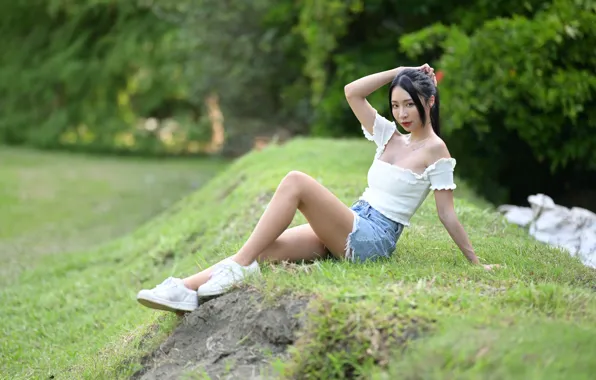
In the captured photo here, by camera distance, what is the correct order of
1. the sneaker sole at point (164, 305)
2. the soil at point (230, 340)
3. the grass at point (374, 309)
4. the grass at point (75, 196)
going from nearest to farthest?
1. the grass at point (374, 309)
2. the soil at point (230, 340)
3. the sneaker sole at point (164, 305)
4. the grass at point (75, 196)

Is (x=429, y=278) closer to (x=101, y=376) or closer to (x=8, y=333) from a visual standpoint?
(x=101, y=376)

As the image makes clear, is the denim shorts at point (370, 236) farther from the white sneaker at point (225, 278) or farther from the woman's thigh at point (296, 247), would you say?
the white sneaker at point (225, 278)

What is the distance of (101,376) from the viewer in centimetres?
463

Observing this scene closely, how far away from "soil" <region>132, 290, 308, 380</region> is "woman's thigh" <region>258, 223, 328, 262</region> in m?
0.36

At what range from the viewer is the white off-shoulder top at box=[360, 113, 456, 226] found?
4.63m

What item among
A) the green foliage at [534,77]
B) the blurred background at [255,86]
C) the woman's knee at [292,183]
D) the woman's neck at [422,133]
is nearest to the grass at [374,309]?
the woman's knee at [292,183]

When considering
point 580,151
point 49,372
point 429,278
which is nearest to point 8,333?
point 49,372

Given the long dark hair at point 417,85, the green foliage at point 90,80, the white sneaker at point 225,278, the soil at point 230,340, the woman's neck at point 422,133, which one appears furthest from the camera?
the green foliage at point 90,80

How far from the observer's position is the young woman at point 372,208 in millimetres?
4402

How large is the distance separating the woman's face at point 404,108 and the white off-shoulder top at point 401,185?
27 cm

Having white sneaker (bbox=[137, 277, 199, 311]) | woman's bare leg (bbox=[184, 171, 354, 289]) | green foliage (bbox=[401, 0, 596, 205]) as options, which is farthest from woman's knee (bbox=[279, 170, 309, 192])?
green foliage (bbox=[401, 0, 596, 205])

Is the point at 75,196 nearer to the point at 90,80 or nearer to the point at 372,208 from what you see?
the point at 90,80

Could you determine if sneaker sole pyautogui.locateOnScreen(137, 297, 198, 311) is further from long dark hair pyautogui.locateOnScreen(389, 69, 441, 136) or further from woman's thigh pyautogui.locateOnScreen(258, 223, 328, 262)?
long dark hair pyautogui.locateOnScreen(389, 69, 441, 136)

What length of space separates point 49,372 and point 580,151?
7.44 meters
